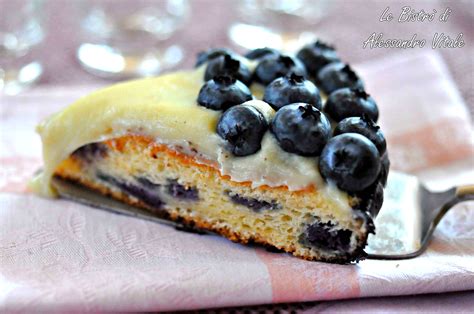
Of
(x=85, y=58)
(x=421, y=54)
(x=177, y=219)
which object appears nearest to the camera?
(x=177, y=219)

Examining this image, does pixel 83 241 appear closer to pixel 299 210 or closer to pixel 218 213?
pixel 218 213

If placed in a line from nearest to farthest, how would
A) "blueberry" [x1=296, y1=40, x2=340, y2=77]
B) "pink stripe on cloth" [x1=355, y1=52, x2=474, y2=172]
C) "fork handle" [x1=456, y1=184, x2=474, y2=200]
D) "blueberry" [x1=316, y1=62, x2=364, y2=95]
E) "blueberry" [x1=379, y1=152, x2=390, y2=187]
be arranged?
1. "blueberry" [x1=379, y1=152, x2=390, y2=187]
2. "fork handle" [x1=456, y1=184, x2=474, y2=200]
3. "blueberry" [x1=316, y1=62, x2=364, y2=95]
4. "blueberry" [x1=296, y1=40, x2=340, y2=77]
5. "pink stripe on cloth" [x1=355, y1=52, x2=474, y2=172]

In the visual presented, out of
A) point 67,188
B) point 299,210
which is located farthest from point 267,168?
point 67,188

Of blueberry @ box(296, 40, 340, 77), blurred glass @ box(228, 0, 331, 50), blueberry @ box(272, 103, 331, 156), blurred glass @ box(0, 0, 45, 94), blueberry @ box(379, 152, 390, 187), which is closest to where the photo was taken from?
blueberry @ box(272, 103, 331, 156)

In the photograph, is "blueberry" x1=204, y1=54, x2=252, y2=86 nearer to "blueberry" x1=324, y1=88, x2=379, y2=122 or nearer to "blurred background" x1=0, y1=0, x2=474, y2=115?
"blueberry" x1=324, y1=88, x2=379, y2=122

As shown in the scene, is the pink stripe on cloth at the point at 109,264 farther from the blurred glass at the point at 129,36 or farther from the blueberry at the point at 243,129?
the blurred glass at the point at 129,36

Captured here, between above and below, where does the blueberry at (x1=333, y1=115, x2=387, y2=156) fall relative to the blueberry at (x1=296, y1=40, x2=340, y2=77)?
below

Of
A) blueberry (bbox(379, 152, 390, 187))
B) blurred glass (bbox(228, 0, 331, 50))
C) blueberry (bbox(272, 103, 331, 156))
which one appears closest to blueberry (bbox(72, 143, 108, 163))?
blueberry (bbox(272, 103, 331, 156))
